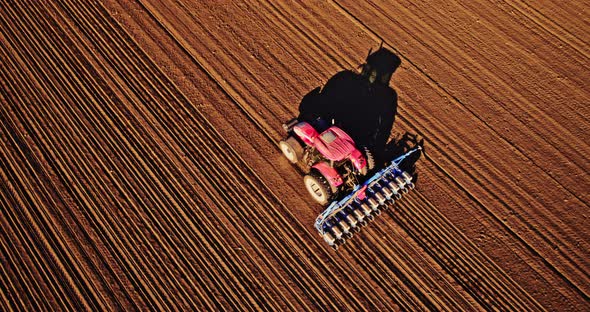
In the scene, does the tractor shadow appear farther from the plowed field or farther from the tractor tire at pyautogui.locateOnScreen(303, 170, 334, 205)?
the tractor tire at pyautogui.locateOnScreen(303, 170, 334, 205)

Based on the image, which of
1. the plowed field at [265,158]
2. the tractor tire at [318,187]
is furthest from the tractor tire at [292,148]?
the tractor tire at [318,187]

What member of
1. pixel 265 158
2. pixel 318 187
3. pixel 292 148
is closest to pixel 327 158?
pixel 318 187

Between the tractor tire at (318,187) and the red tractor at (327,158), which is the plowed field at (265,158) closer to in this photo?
the tractor tire at (318,187)

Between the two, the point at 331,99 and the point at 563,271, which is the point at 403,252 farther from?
the point at 331,99

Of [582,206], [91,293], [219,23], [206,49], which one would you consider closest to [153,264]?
[91,293]

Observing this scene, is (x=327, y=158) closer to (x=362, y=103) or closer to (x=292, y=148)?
(x=292, y=148)
